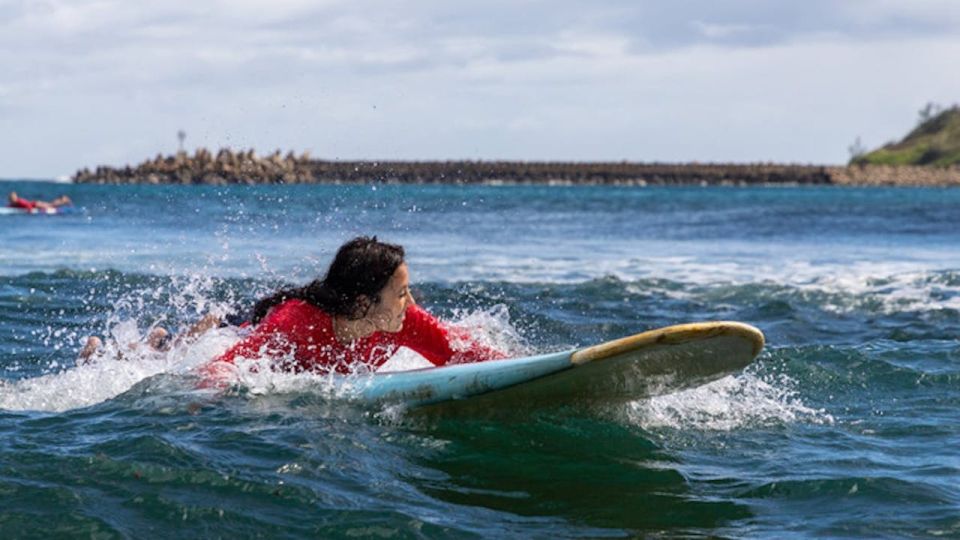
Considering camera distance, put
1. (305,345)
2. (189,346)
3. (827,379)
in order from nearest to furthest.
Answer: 1. (305,345)
2. (189,346)
3. (827,379)

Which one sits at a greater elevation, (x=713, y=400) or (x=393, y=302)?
(x=393, y=302)

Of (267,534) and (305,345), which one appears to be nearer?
(267,534)

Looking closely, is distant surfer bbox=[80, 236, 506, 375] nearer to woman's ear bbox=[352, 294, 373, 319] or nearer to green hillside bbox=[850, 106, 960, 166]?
woman's ear bbox=[352, 294, 373, 319]

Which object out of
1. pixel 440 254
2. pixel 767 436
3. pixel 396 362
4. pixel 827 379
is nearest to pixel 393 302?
pixel 396 362

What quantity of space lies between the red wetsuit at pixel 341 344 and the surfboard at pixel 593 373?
239mm

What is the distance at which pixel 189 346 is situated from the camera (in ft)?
28.6

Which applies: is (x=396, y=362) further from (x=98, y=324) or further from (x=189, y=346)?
(x=98, y=324)

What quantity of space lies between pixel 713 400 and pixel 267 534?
3474mm

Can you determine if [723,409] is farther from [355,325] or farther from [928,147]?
[928,147]

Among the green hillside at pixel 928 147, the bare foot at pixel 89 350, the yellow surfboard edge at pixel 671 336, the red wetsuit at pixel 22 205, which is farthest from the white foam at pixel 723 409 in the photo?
the green hillside at pixel 928 147

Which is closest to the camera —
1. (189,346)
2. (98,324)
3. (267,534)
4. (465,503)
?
(267,534)

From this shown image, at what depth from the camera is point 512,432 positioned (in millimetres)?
7406

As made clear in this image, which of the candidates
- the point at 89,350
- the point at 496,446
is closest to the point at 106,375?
the point at 89,350

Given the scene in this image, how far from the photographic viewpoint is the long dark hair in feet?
25.3
